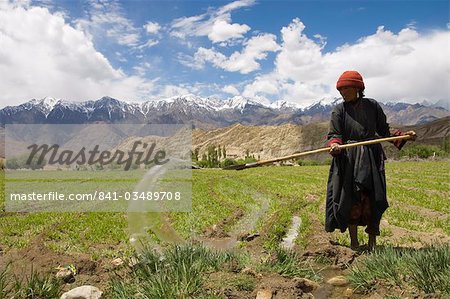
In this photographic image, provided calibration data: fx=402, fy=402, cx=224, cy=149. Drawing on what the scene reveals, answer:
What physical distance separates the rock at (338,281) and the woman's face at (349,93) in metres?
3.15

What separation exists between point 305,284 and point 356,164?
2.53m

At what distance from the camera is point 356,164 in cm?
707

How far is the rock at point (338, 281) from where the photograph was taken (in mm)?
5742

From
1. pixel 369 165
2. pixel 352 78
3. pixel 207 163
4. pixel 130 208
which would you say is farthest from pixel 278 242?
pixel 207 163

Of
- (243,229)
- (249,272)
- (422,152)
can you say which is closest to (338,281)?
(249,272)

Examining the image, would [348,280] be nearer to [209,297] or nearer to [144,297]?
[209,297]

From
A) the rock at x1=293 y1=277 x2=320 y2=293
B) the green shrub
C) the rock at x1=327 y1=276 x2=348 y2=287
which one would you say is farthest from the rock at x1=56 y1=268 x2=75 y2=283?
the green shrub

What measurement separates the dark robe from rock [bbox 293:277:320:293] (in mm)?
1810

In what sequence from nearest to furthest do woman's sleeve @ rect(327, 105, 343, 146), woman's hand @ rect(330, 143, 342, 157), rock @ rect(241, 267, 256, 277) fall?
1. rock @ rect(241, 267, 256, 277)
2. woman's hand @ rect(330, 143, 342, 157)
3. woman's sleeve @ rect(327, 105, 343, 146)

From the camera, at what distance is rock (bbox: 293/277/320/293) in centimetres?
536

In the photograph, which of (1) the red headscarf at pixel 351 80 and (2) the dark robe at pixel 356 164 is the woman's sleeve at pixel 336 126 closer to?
(2) the dark robe at pixel 356 164

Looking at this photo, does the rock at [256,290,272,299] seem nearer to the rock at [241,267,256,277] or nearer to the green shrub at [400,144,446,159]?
the rock at [241,267,256,277]

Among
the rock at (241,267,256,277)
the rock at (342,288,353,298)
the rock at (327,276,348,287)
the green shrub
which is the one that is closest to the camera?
the rock at (342,288,353,298)

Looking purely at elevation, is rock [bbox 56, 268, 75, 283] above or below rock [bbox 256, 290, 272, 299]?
below
